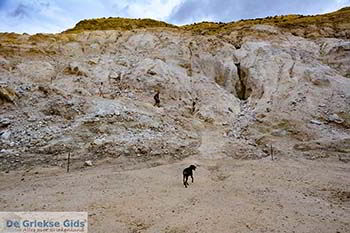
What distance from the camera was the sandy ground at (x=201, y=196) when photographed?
923 cm

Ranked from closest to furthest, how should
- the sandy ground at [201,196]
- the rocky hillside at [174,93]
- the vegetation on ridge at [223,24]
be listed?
the sandy ground at [201,196]
the rocky hillside at [174,93]
the vegetation on ridge at [223,24]

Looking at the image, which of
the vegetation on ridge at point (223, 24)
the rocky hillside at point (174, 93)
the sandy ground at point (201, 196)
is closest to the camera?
the sandy ground at point (201, 196)

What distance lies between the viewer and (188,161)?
51.9 ft

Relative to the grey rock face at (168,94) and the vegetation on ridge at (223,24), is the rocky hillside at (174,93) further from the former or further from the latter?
the vegetation on ridge at (223,24)

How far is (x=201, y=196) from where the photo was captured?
11477 mm

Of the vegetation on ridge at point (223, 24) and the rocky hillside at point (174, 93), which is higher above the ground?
the vegetation on ridge at point (223, 24)

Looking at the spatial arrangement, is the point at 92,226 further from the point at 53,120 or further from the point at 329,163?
the point at 329,163

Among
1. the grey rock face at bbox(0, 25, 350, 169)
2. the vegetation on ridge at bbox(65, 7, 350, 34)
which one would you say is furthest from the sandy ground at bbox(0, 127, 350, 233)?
the vegetation on ridge at bbox(65, 7, 350, 34)

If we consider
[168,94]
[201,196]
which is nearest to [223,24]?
[168,94]

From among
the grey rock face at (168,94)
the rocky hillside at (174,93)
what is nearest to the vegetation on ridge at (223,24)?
the rocky hillside at (174,93)

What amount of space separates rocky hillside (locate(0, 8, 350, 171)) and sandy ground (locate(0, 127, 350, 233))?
1.38 m

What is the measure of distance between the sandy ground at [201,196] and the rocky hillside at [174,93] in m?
1.38

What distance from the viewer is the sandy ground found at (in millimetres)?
9227

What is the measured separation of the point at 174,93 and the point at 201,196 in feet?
39.1
